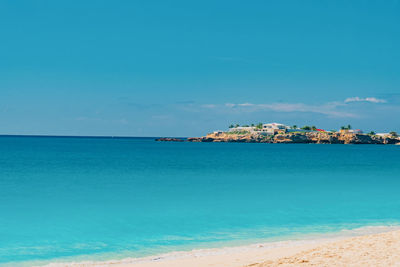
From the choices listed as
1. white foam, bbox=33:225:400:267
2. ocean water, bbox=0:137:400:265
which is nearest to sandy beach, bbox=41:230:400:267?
white foam, bbox=33:225:400:267

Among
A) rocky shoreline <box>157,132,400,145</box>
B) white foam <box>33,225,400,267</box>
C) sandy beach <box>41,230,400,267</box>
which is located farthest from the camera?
rocky shoreline <box>157,132,400,145</box>

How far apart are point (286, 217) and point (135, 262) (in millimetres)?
9781

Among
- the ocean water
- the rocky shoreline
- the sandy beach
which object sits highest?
the rocky shoreline

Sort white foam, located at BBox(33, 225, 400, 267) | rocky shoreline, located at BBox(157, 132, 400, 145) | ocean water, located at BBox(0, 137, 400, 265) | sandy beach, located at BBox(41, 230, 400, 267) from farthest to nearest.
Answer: rocky shoreline, located at BBox(157, 132, 400, 145), ocean water, located at BBox(0, 137, 400, 265), white foam, located at BBox(33, 225, 400, 267), sandy beach, located at BBox(41, 230, 400, 267)

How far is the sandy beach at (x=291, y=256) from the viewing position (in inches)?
384

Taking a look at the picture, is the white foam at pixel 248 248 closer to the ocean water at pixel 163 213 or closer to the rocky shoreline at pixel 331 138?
the ocean water at pixel 163 213

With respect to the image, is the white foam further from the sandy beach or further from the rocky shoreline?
the rocky shoreline

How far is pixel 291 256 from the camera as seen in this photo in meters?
10.7

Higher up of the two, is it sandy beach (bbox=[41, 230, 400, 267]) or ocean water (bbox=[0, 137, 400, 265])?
sandy beach (bbox=[41, 230, 400, 267])

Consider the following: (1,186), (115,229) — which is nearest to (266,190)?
(115,229)

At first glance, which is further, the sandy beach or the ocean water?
the ocean water

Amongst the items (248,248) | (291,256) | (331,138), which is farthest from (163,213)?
(331,138)

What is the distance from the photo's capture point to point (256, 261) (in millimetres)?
11039

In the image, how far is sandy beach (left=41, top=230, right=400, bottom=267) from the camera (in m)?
9.74
